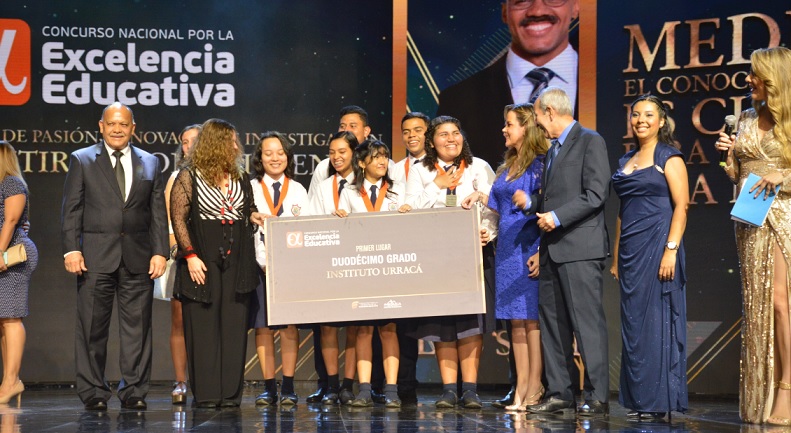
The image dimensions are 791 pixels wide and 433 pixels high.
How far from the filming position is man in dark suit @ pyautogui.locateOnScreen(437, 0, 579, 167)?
7547mm

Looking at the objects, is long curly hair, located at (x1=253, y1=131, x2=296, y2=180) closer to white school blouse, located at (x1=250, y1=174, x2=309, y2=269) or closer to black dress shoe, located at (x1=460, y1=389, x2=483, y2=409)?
white school blouse, located at (x1=250, y1=174, x2=309, y2=269)

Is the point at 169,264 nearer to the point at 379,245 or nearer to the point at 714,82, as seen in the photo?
the point at 379,245

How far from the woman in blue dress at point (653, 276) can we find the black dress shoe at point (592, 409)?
0.39 ft

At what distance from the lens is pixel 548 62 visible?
7586 mm

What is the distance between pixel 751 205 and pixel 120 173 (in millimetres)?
3741

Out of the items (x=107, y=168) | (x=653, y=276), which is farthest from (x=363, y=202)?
(x=653, y=276)

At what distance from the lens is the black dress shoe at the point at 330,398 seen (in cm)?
602

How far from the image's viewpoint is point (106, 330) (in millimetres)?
5754

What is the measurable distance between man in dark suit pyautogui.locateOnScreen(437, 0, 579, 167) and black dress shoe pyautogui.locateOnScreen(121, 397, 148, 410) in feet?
11.2

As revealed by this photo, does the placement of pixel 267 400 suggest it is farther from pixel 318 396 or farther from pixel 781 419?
pixel 781 419

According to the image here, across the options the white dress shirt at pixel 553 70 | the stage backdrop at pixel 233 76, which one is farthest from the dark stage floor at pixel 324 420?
the white dress shirt at pixel 553 70

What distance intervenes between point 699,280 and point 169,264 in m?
4.06

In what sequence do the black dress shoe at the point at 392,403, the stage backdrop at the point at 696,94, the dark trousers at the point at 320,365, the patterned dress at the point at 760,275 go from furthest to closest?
the stage backdrop at the point at 696,94 → the dark trousers at the point at 320,365 → the black dress shoe at the point at 392,403 → the patterned dress at the point at 760,275

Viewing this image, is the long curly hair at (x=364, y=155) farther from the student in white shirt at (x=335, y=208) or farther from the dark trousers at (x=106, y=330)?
the dark trousers at (x=106, y=330)
